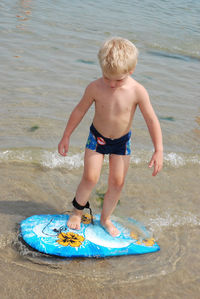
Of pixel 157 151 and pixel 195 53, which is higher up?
pixel 157 151

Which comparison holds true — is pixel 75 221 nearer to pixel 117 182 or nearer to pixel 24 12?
pixel 117 182

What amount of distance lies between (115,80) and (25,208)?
1.48 meters

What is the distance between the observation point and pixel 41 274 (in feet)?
9.07

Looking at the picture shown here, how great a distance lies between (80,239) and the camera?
315 cm

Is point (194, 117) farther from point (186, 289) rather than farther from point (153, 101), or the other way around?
point (186, 289)

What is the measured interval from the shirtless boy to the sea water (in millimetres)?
497

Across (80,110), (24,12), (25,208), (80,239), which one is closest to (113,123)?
(80,110)

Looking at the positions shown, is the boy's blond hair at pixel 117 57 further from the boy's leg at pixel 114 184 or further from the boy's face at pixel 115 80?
the boy's leg at pixel 114 184

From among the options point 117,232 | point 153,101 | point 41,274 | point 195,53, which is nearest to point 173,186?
point 117,232

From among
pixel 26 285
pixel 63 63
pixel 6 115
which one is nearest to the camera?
pixel 26 285

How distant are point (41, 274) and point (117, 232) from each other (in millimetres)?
802

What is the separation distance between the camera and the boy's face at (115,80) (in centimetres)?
273

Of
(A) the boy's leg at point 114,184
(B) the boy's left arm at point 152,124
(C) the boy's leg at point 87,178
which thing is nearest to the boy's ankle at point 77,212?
(C) the boy's leg at point 87,178

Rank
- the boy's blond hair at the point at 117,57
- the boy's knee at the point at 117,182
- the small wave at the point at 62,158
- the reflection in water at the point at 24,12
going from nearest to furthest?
the boy's blond hair at the point at 117,57 → the boy's knee at the point at 117,182 → the small wave at the point at 62,158 → the reflection in water at the point at 24,12
